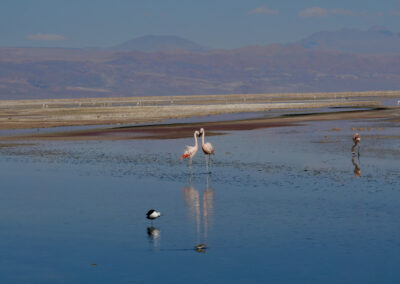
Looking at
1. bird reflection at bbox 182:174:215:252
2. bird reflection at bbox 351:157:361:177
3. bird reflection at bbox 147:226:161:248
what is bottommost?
bird reflection at bbox 147:226:161:248

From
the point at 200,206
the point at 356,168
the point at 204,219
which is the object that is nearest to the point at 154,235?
the point at 204,219

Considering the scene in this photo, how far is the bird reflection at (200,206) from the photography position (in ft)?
52.6

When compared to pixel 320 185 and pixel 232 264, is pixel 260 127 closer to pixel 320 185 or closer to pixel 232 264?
pixel 320 185

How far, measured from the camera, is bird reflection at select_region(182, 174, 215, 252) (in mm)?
16025

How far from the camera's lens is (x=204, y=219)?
1705 centimetres

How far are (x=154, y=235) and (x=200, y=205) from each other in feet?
11.8

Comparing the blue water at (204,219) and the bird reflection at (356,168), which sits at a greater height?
the bird reflection at (356,168)

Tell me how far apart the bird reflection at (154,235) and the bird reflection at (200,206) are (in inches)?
33.5

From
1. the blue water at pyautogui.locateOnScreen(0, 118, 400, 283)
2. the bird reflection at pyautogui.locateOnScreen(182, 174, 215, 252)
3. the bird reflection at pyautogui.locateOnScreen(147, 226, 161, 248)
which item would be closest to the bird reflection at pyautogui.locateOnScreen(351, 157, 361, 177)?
the blue water at pyautogui.locateOnScreen(0, 118, 400, 283)

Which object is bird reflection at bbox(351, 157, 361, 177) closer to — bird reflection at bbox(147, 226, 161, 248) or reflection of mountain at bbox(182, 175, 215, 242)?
Result: reflection of mountain at bbox(182, 175, 215, 242)

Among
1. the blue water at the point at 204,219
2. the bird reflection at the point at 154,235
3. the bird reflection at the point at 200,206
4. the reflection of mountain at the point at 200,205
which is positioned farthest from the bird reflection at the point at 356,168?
the bird reflection at the point at 154,235

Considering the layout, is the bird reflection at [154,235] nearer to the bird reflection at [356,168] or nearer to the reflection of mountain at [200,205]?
the reflection of mountain at [200,205]

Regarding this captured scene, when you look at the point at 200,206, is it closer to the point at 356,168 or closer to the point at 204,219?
the point at 204,219

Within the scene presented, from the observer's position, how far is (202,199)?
19875mm
